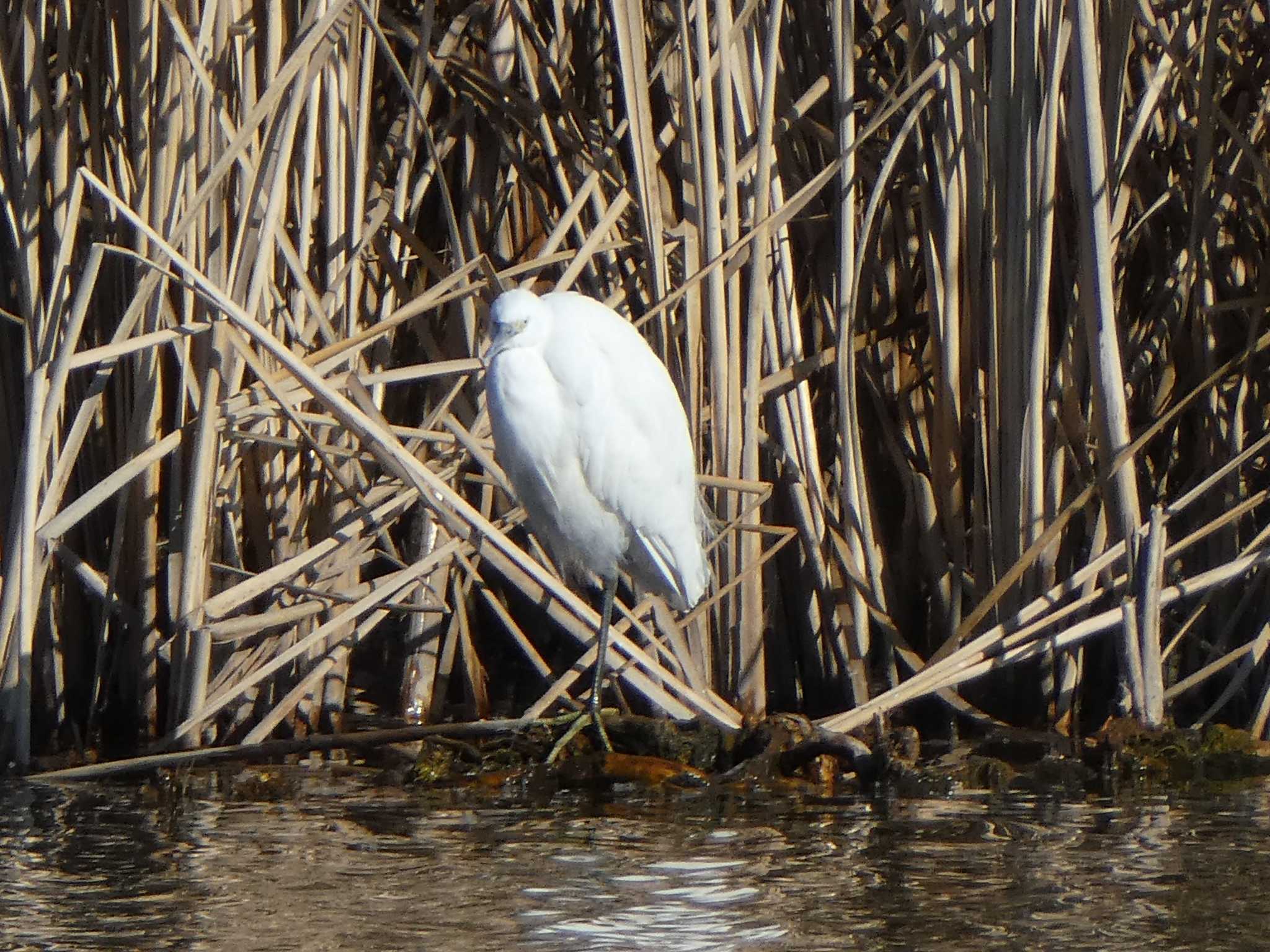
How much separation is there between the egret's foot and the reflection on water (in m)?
0.13

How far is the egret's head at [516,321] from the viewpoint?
10.8ft

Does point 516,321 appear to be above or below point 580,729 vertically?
above

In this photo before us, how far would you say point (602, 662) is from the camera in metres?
3.61

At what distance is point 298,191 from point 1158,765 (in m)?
2.02

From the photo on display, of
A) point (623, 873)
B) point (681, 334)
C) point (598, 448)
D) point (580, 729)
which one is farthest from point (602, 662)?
point (623, 873)

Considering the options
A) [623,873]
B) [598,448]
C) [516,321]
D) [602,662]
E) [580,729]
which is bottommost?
[623,873]

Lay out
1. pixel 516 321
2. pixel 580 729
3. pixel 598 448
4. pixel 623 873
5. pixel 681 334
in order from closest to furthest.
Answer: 1. pixel 623 873
2. pixel 516 321
3. pixel 580 729
4. pixel 598 448
5. pixel 681 334

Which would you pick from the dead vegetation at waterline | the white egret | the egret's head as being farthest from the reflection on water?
the egret's head

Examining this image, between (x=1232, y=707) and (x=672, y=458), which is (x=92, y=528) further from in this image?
(x=1232, y=707)

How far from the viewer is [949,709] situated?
12.7 ft

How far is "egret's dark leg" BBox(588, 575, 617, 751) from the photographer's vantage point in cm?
350

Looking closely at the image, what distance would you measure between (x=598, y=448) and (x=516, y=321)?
43 centimetres

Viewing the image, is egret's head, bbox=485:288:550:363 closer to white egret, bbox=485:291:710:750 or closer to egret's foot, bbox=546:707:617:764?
white egret, bbox=485:291:710:750

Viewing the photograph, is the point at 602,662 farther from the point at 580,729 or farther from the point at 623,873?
the point at 623,873
